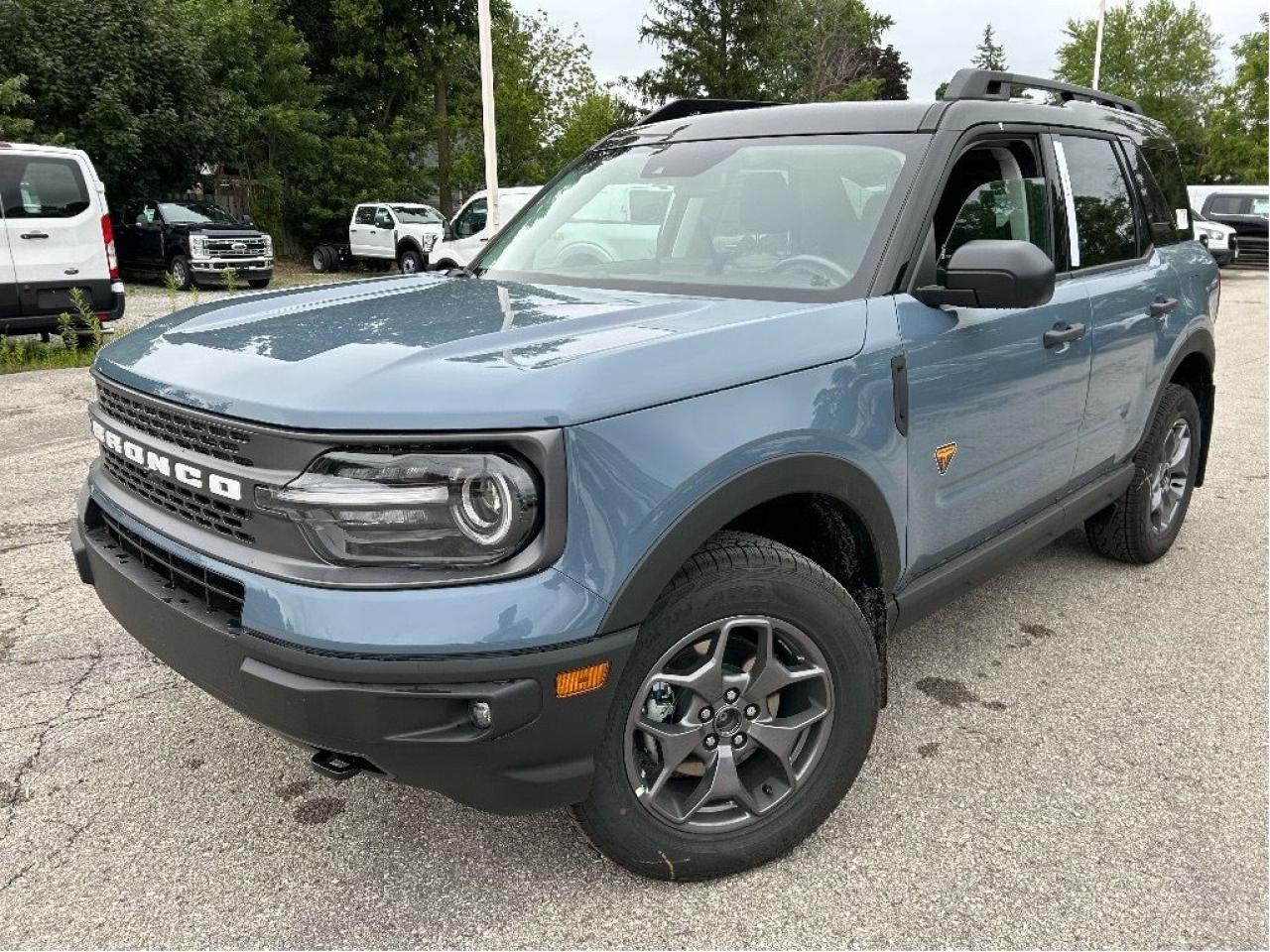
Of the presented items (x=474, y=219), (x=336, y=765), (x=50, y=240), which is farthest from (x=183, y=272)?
(x=336, y=765)

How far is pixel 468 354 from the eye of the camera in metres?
2.09

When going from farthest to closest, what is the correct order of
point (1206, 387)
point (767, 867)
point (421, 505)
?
point (1206, 387), point (767, 867), point (421, 505)

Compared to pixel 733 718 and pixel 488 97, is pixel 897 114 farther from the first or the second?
pixel 488 97

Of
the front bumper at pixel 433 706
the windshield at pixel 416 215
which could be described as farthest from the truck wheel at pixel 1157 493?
the windshield at pixel 416 215

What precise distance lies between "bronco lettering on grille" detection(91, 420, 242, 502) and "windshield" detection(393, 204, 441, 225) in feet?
74.4

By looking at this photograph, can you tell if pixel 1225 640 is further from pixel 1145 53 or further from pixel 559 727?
pixel 1145 53

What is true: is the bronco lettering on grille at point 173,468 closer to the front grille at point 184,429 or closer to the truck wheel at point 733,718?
the front grille at point 184,429

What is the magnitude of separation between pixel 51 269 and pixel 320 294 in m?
8.37

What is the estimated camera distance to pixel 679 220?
3186mm

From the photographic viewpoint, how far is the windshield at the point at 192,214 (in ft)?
66.1

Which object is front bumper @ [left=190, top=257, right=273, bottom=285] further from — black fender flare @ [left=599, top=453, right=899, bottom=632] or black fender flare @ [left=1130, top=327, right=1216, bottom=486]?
black fender flare @ [left=599, top=453, right=899, bottom=632]

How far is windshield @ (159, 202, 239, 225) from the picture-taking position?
66.1 feet

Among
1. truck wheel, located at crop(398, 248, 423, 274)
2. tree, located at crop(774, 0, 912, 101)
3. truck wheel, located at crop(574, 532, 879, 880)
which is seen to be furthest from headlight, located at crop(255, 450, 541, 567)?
tree, located at crop(774, 0, 912, 101)

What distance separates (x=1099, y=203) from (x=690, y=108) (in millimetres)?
1570
